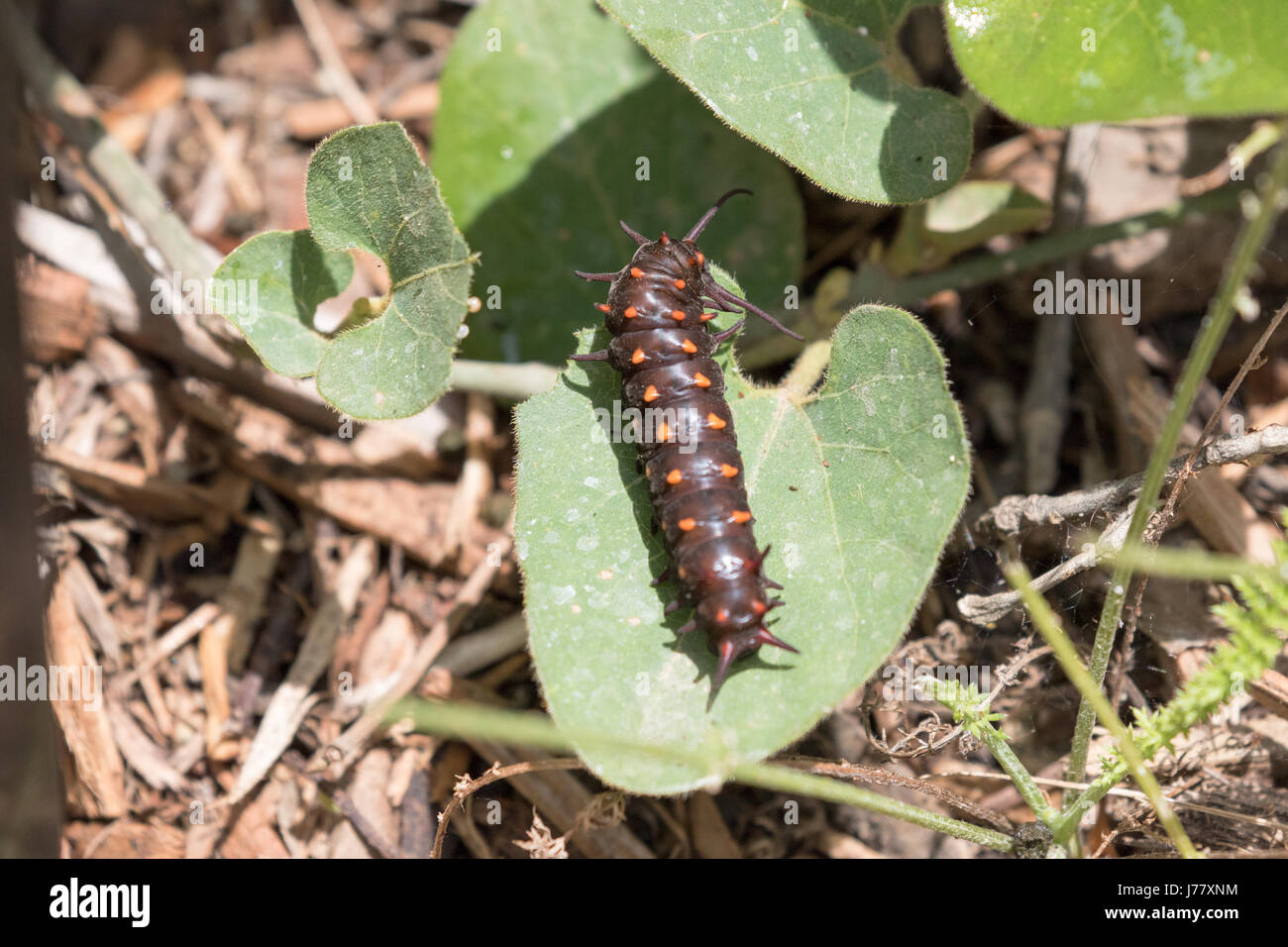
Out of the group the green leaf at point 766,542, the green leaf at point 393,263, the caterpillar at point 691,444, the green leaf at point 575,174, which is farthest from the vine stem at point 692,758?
the green leaf at point 575,174

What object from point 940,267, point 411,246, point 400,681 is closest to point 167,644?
point 400,681

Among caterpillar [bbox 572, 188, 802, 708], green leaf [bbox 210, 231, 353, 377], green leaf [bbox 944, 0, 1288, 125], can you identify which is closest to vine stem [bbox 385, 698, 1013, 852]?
caterpillar [bbox 572, 188, 802, 708]

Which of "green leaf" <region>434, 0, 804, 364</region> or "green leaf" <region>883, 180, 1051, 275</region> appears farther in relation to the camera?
"green leaf" <region>434, 0, 804, 364</region>

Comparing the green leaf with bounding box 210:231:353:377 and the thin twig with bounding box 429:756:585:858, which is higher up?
the green leaf with bounding box 210:231:353:377

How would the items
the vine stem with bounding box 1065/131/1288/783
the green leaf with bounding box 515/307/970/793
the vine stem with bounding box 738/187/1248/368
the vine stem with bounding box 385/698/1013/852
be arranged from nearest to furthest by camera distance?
1. the vine stem with bounding box 1065/131/1288/783
2. the vine stem with bounding box 385/698/1013/852
3. the green leaf with bounding box 515/307/970/793
4. the vine stem with bounding box 738/187/1248/368

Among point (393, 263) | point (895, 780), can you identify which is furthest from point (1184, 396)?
point (393, 263)

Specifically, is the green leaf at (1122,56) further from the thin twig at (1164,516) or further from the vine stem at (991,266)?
the vine stem at (991,266)

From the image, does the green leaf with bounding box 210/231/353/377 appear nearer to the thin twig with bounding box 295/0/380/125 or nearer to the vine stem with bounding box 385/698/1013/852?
the vine stem with bounding box 385/698/1013/852

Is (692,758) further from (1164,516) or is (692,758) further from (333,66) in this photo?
(333,66)

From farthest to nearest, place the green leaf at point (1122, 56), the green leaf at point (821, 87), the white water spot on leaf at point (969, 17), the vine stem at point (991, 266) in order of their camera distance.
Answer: the vine stem at point (991, 266) < the green leaf at point (821, 87) < the white water spot on leaf at point (969, 17) < the green leaf at point (1122, 56)
